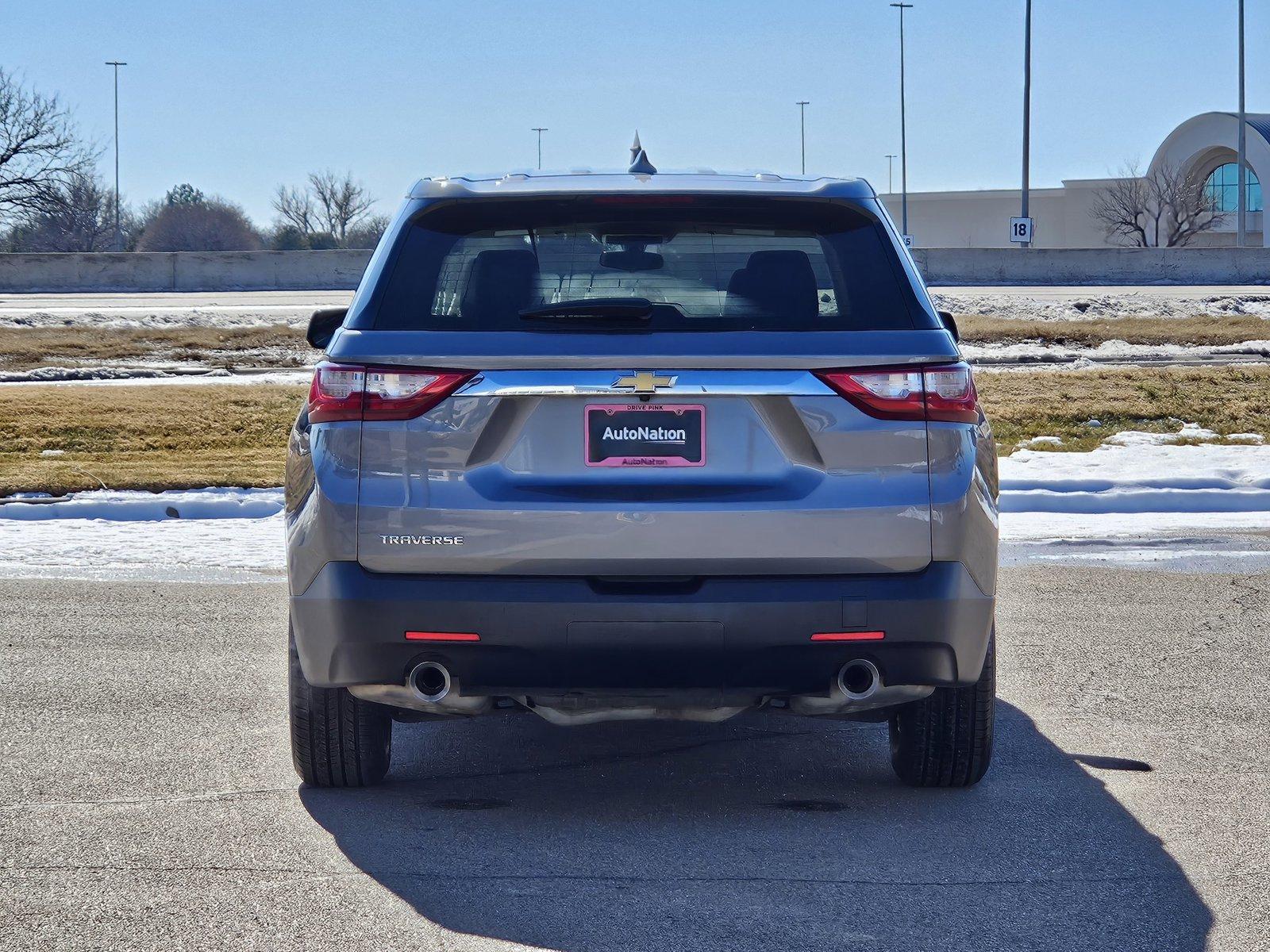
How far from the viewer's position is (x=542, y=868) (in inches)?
168

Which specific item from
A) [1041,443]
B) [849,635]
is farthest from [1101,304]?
[849,635]

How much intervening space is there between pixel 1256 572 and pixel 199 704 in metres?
5.97

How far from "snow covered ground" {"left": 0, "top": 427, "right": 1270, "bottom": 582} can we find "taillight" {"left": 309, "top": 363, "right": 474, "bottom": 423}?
5.18 metres

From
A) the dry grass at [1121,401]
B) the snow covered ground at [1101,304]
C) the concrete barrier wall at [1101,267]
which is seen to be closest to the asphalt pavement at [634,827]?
the dry grass at [1121,401]

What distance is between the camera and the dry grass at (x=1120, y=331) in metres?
25.6

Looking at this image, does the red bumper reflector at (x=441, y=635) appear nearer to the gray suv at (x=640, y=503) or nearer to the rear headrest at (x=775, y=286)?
the gray suv at (x=640, y=503)

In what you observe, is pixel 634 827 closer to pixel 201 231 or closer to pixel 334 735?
pixel 334 735

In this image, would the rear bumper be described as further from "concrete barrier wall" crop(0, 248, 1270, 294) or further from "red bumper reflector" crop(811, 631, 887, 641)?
"concrete barrier wall" crop(0, 248, 1270, 294)

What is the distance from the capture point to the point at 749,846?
14.7 ft

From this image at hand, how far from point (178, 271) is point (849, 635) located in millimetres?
40772

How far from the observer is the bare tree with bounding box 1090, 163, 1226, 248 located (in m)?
71.6

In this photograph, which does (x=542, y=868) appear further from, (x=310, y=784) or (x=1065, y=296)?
(x=1065, y=296)

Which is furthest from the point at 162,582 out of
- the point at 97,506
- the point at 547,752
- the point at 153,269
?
the point at 153,269

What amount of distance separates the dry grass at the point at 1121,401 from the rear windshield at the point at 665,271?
10315 millimetres
